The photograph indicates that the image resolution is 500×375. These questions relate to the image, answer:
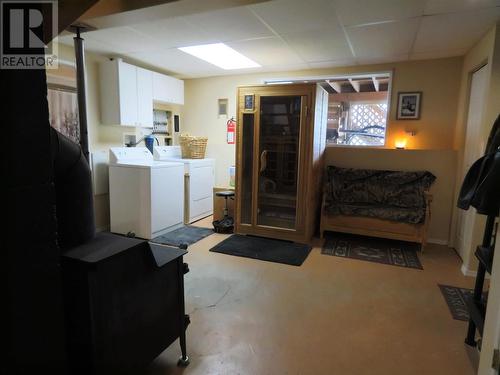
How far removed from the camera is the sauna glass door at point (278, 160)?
12.3 ft

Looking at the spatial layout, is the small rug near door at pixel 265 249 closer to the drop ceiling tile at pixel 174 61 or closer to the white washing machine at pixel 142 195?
the white washing machine at pixel 142 195

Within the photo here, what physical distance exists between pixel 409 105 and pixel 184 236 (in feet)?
10.8

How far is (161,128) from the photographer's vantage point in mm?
5043

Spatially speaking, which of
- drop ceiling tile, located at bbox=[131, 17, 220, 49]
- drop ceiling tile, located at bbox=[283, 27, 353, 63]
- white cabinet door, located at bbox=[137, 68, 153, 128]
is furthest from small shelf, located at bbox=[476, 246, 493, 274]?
white cabinet door, located at bbox=[137, 68, 153, 128]

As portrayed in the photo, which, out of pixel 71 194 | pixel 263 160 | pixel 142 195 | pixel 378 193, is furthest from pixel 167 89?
pixel 71 194

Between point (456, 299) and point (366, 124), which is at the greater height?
point (366, 124)

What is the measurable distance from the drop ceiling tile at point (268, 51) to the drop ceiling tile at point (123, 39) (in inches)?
35.6

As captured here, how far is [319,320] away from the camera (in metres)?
2.19

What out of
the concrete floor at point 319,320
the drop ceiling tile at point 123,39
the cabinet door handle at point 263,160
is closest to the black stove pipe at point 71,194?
the concrete floor at point 319,320

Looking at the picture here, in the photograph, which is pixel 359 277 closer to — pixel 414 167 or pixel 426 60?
pixel 414 167

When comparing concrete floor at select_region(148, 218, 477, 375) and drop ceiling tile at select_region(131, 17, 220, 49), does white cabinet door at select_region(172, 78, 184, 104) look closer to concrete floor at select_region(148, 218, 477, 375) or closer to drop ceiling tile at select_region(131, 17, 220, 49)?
drop ceiling tile at select_region(131, 17, 220, 49)

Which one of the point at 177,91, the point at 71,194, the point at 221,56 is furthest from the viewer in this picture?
the point at 177,91

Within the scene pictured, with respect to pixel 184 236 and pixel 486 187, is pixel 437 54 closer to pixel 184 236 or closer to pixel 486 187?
pixel 486 187

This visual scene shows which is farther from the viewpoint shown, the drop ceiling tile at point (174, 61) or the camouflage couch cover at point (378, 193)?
the drop ceiling tile at point (174, 61)
